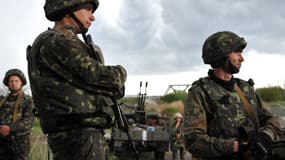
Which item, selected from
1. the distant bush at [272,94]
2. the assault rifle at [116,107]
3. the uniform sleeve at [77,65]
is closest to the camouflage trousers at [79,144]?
the assault rifle at [116,107]

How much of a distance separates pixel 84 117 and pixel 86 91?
0.65ft

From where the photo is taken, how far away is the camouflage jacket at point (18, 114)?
810cm

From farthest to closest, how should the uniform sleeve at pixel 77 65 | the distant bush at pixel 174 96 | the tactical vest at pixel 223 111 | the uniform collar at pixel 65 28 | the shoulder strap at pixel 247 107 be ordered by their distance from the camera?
the distant bush at pixel 174 96 < the shoulder strap at pixel 247 107 < the tactical vest at pixel 223 111 < the uniform collar at pixel 65 28 < the uniform sleeve at pixel 77 65

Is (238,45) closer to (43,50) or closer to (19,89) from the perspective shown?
(43,50)

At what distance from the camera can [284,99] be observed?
34531 millimetres

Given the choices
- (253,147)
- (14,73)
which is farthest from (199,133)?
(14,73)

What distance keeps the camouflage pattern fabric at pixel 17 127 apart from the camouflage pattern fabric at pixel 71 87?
405 cm

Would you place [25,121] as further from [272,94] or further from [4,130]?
[272,94]

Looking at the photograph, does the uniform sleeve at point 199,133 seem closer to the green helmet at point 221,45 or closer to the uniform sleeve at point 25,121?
the green helmet at point 221,45

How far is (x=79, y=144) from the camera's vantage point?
13.3ft

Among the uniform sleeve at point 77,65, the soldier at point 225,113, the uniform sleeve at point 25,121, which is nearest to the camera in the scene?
the uniform sleeve at point 77,65

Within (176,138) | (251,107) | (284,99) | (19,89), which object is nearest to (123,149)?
(176,138)

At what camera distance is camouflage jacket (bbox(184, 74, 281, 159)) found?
468cm

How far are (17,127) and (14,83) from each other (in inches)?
27.0
